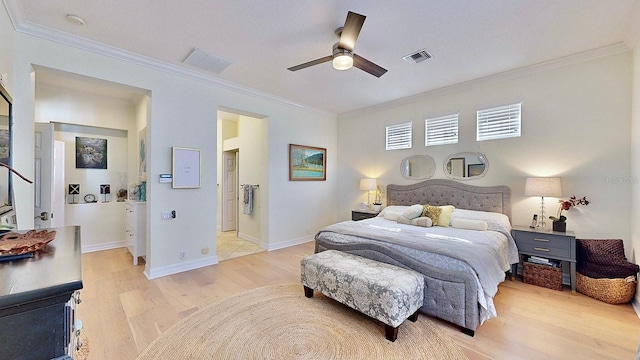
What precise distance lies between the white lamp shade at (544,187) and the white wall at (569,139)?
1.04 ft

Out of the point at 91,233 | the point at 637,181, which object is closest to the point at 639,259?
the point at 637,181

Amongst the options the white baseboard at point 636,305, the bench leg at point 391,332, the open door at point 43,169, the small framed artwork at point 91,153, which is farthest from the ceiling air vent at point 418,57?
the small framed artwork at point 91,153

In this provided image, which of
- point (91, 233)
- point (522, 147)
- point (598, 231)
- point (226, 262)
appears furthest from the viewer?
point (91, 233)

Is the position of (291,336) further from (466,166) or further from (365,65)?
(466,166)

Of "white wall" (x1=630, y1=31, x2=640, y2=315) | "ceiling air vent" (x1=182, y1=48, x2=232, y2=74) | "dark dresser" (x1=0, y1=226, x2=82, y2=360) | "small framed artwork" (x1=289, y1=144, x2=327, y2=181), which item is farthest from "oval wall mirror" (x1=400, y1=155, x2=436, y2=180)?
"dark dresser" (x1=0, y1=226, x2=82, y2=360)

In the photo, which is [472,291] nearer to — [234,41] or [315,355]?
[315,355]

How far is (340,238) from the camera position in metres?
3.28

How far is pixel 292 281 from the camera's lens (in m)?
3.45

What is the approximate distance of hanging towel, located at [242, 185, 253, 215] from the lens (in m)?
5.55

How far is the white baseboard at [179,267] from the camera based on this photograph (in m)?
3.52

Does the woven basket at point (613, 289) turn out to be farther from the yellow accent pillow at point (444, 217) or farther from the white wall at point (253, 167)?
the white wall at point (253, 167)

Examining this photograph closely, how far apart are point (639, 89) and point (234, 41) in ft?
14.4

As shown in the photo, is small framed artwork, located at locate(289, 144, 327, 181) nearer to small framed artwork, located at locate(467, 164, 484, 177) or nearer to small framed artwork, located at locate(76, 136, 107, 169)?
small framed artwork, located at locate(467, 164, 484, 177)

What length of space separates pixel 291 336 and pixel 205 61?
3.39m
